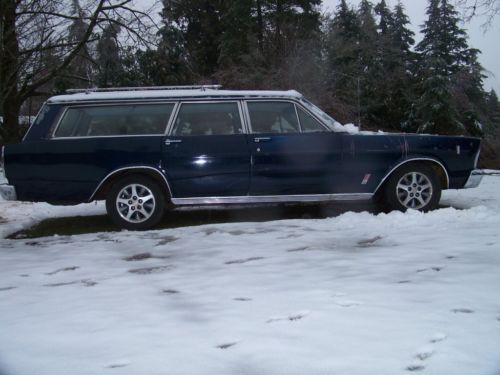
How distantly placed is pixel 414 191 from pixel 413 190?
18 millimetres

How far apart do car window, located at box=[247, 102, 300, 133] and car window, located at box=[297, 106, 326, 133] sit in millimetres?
67

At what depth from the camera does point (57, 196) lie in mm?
5926

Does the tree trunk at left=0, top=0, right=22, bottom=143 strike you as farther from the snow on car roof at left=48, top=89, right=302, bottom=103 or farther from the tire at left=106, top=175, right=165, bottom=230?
the tire at left=106, top=175, right=165, bottom=230

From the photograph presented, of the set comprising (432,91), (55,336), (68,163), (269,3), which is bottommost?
(55,336)

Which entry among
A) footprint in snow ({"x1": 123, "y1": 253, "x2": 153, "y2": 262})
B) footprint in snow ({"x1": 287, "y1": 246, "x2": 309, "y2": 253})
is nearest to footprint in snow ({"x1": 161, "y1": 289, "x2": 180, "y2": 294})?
footprint in snow ({"x1": 123, "y1": 253, "x2": 153, "y2": 262})

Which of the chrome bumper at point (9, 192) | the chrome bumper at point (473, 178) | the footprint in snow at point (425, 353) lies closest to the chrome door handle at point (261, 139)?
the chrome bumper at point (473, 178)

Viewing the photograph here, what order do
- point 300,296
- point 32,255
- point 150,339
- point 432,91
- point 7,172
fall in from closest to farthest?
point 150,339 < point 300,296 < point 32,255 < point 7,172 < point 432,91

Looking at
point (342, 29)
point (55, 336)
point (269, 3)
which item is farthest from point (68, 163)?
point (342, 29)

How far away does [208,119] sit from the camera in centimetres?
613

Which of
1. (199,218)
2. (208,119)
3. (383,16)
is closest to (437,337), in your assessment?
(208,119)

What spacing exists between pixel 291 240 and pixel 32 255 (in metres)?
2.64

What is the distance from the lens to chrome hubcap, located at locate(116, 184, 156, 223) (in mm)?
6004

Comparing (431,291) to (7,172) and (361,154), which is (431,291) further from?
(7,172)

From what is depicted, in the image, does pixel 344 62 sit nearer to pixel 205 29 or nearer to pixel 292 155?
pixel 205 29
